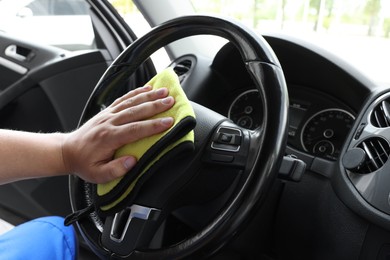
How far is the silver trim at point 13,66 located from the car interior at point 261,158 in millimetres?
572

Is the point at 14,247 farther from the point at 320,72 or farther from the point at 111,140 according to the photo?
the point at 320,72

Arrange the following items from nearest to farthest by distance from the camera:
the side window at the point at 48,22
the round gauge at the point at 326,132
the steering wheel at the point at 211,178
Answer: the steering wheel at the point at 211,178
the round gauge at the point at 326,132
the side window at the point at 48,22

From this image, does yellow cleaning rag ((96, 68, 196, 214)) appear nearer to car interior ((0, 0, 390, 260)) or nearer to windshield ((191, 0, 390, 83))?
car interior ((0, 0, 390, 260))

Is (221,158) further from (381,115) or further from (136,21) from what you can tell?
(136,21)

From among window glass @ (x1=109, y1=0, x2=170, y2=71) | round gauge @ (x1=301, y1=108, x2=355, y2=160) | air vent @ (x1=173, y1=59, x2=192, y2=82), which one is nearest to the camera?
round gauge @ (x1=301, y1=108, x2=355, y2=160)

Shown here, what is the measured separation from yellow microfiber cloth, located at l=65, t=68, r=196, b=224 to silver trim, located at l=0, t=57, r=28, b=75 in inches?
45.3

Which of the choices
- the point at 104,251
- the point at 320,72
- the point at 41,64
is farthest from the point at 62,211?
the point at 320,72

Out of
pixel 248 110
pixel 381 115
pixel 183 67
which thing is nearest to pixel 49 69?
pixel 183 67

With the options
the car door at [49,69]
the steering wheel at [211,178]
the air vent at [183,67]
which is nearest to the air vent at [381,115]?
the steering wheel at [211,178]

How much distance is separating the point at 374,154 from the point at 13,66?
4.66 ft

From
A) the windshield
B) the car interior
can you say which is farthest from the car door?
the windshield

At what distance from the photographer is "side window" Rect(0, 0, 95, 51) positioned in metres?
1.80

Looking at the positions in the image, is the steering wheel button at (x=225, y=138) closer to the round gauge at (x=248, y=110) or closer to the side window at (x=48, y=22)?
the round gauge at (x=248, y=110)

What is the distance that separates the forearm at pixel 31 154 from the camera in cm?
75
